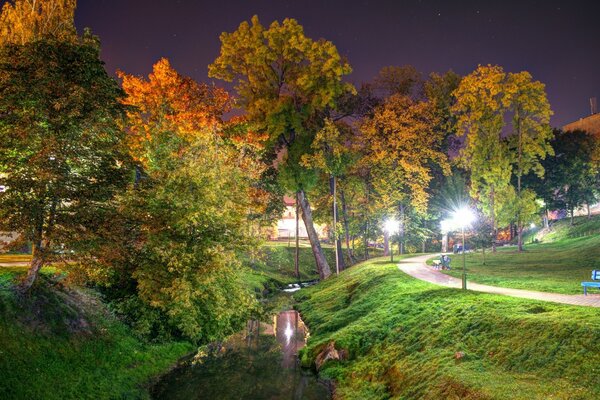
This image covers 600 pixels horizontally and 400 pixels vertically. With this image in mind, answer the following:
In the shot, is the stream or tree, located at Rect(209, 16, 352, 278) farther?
tree, located at Rect(209, 16, 352, 278)

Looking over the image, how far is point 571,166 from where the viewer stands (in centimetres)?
6147

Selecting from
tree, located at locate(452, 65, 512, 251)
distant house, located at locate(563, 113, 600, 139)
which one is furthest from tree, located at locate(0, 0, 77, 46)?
distant house, located at locate(563, 113, 600, 139)

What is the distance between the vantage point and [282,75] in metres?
38.2

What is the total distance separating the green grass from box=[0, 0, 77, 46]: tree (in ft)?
36.7

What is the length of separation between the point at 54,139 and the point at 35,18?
1010 centimetres

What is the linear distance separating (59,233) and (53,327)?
3.68 meters

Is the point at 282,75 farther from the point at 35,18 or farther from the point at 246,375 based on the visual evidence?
the point at 246,375

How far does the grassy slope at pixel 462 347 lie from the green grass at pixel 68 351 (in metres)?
7.70

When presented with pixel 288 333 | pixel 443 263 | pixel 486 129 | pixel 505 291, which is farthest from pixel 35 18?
pixel 486 129

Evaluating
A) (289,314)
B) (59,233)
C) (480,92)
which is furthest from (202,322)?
(480,92)

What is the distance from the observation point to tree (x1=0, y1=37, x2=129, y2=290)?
13.7 metres

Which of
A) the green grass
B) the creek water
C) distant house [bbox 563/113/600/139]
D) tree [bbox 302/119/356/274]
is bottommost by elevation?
the creek water

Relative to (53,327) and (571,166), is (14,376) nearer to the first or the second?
(53,327)

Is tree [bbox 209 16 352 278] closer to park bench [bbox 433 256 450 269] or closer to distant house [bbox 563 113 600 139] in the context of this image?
park bench [bbox 433 256 450 269]
